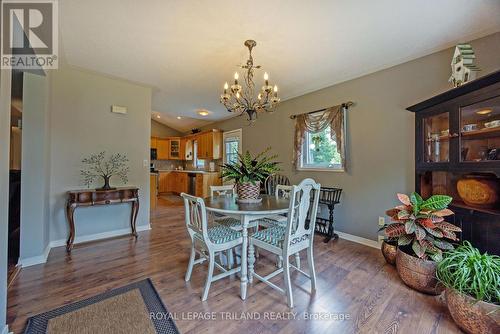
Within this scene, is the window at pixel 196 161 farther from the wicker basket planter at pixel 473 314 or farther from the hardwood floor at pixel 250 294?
the wicker basket planter at pixel 473 314

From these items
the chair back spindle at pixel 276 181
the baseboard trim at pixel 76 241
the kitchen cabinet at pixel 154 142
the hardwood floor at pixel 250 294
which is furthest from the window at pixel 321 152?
the kitchen cabinet at pixel 154 142

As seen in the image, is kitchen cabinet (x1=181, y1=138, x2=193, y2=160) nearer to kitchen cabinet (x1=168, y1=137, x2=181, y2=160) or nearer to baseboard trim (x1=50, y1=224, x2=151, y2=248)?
kitchen cabinet (x1=168, y1=137, x2=181, y2=160)

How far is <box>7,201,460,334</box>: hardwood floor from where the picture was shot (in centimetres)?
A: 150

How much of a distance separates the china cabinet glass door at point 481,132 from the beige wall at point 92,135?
4.05 meters

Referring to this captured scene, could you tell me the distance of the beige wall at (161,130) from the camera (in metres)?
8.01

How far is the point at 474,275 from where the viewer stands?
4.62 feet

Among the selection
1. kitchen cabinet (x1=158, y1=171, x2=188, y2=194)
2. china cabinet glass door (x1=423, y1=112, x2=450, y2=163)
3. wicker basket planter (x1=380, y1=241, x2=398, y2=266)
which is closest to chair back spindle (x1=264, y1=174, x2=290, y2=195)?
wicker basket planter (x1=380, y1=241, x2=398, y2=266)

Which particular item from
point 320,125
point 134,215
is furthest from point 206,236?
point 320,125

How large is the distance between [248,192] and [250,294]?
3.04 feet

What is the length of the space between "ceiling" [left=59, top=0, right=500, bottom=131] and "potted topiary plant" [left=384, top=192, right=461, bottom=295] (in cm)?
165

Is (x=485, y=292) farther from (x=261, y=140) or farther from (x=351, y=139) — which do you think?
(x=261, y=140)

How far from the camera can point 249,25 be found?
2006mm

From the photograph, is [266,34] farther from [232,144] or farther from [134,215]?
[232,144]

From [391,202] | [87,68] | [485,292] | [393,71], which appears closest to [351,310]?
[485,292]
